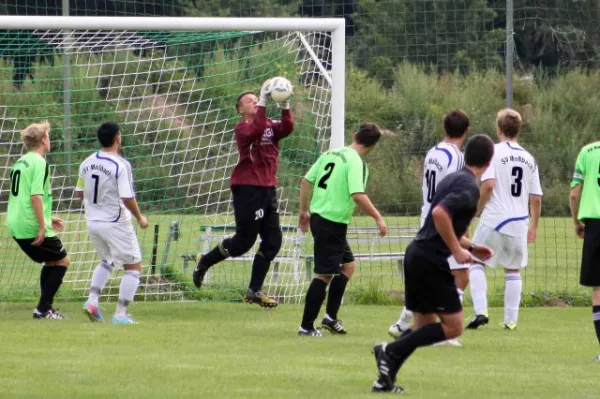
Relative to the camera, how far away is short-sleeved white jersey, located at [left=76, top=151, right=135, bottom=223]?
10836 mm

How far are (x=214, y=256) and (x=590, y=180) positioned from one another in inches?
165

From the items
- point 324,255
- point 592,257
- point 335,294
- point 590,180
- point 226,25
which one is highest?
point 226,25

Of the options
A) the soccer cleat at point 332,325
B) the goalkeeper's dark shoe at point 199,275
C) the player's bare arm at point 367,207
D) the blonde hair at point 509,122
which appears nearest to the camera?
the player's bare arm at point 367,207

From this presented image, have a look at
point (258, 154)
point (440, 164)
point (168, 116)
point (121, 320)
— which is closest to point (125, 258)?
point (121, 320)

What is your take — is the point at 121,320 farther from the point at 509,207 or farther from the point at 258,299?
the point at 509,207

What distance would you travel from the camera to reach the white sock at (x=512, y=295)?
425 inches

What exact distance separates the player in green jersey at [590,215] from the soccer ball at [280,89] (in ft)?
9.22

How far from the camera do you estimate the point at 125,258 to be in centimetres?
1096

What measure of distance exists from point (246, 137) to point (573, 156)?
8.07 metres

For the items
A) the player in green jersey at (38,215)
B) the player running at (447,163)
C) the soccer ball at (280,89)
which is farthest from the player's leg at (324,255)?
the player in green jersey at (38,215)

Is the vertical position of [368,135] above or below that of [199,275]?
above

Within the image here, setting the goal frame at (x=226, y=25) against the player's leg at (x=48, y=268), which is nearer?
the player's leg at (x=48, y=268)

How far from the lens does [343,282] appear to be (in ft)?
34.2

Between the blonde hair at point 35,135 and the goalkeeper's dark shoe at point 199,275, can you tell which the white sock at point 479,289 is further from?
the blonde hair at point 35,135
